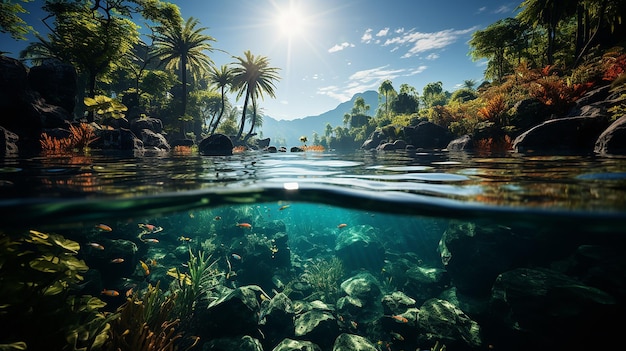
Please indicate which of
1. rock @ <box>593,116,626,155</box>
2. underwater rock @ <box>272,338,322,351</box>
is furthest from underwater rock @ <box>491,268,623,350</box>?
underwater rock @ <box>272,338,322,351</box>

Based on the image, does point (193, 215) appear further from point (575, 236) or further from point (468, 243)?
point (575, 236)

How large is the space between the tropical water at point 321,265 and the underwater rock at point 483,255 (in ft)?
0.16

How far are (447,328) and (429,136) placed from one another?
1345 centimetres

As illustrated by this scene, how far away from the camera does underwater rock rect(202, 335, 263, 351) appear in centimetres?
634

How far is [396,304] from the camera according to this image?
9.93 meters

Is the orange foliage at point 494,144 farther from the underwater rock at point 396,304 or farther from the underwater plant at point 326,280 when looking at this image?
the underwater plant at point 326,280

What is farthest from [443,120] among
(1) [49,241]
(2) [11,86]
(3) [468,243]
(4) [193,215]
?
(2) [11,86]

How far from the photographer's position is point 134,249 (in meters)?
10.3

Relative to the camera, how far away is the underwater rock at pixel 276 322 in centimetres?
817

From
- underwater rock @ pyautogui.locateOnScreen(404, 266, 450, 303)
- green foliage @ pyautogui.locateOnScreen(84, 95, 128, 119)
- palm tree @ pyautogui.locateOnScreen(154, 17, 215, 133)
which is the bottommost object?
underwater rock @ pyautogui.locateOnScreen(404, 266, 450, 303)

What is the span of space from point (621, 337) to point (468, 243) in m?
5.40

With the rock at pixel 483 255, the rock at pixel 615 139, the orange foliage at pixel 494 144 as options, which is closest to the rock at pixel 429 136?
the orange foliage at pixel 494 144

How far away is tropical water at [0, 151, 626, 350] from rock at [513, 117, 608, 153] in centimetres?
234

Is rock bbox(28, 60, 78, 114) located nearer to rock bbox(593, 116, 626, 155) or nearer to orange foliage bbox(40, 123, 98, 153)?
orange foliage bbox(40, 123, 98, 153)
